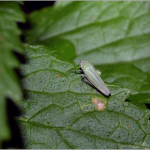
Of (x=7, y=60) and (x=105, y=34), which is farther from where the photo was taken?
(x=105, y=34)

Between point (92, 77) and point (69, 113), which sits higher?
point (92, 77)

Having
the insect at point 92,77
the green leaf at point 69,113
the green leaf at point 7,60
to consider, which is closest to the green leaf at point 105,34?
the insect at point 92,77

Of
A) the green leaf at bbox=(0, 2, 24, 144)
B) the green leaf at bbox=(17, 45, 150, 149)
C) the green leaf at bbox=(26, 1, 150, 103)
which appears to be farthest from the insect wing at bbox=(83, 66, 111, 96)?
the green leaf at bbox=(0, 2, 24, 144)

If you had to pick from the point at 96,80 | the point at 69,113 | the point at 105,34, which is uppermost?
the point at 105,34

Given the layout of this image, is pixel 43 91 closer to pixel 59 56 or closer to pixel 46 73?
pixel 46 73

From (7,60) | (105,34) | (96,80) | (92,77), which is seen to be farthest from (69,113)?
(105,34)

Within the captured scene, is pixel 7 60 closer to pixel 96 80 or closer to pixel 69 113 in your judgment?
pixel 69 113

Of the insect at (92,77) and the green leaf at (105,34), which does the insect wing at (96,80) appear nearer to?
the insect at (92,77)
